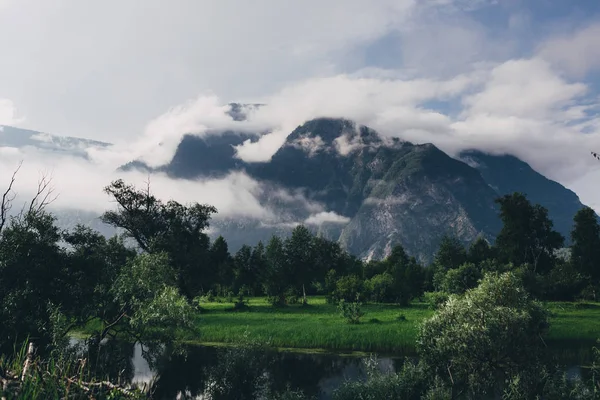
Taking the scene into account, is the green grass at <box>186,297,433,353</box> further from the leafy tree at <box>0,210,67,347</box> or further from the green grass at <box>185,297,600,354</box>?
the leafy tree at <box>0,210,67,347</box>

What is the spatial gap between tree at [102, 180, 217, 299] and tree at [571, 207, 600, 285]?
84.1 meters

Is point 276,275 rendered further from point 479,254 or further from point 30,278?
point 30,278

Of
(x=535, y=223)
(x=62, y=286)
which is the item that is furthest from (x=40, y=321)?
(x=535, y=223)

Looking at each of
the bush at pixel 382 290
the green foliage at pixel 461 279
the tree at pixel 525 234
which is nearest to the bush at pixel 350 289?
the bush at pixel 382 290

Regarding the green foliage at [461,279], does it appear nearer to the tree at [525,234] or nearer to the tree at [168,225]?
the tree at [525,234]

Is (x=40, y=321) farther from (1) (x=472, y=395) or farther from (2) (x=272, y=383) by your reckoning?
(1) (x=472, y=395)

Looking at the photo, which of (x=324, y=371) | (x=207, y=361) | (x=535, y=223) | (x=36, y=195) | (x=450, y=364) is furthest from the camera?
(x=535, y=223)

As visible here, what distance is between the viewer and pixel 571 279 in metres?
86.7

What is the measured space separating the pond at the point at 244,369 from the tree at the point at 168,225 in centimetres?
3294

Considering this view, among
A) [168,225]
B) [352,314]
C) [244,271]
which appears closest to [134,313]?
[352,314]

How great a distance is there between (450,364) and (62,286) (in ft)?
105

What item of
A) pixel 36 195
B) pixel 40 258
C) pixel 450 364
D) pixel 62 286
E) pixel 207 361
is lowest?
pixel 207 361

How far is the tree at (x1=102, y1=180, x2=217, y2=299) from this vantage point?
81.7m

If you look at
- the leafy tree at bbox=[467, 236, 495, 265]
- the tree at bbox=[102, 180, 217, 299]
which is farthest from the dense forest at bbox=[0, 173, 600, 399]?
the leafy tree at bbox=[467, 236, 495, 265]
